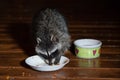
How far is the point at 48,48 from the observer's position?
2307 millimetres

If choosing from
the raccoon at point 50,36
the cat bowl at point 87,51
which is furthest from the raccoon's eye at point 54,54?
the cat bowl at point 87,51

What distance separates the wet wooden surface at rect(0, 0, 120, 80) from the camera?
7.75ft

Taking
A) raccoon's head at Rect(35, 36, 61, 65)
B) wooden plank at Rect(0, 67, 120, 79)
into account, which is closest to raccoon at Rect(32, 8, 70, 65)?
raccoon's head at Rect(35, 36, 61, 65)

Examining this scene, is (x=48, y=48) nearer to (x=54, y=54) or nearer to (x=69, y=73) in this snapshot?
(x=54, y=54)

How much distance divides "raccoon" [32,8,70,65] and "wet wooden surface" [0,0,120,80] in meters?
0.14

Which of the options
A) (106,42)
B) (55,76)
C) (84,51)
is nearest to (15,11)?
(106,42)

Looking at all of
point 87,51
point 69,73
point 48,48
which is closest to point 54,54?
point 48,48

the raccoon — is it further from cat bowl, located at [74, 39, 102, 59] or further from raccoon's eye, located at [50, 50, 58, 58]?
cat bowl, located at [74, 39, 102, 59]

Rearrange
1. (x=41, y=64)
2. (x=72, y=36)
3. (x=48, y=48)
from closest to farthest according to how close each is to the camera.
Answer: (x=48, y=48)
(x=41, y=64)
(x=72, y=36)

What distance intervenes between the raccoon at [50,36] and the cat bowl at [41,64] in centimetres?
6

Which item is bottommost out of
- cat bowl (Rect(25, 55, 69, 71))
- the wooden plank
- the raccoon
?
the wooden plank

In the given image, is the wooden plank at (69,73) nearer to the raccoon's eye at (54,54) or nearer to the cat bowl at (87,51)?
the raccoon's eye at (54,54)

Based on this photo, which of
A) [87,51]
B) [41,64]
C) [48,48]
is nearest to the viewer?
[48,48]

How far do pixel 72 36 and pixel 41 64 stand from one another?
3.09ft
